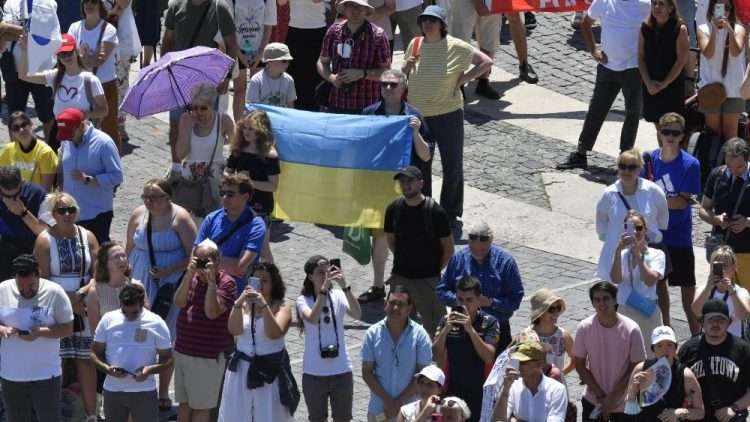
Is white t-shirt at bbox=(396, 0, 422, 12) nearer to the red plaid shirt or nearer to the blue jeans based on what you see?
the red plaid shirt

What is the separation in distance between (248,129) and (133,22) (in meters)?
3.95

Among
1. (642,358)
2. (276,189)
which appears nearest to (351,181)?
(276,189)

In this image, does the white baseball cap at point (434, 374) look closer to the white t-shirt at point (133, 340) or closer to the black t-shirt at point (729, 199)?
the white t-shirt at point (133, 340)

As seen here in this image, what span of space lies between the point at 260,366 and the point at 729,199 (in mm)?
4136

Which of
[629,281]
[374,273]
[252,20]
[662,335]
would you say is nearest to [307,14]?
[252,20]

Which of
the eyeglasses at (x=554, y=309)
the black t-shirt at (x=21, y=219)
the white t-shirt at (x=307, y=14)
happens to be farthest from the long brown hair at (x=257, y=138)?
A: the eyeglasses at (x=554, y=309)

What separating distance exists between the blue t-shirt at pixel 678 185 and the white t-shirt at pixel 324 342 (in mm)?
3110

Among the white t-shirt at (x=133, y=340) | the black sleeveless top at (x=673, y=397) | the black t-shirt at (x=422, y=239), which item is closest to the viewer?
the black sleeveless top at (x=673, y=397)

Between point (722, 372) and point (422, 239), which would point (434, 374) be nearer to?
point (722, 372)

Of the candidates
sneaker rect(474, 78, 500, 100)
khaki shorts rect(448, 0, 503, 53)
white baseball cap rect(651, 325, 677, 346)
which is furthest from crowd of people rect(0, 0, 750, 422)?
sneaker rect(474, 78, 500, 100)

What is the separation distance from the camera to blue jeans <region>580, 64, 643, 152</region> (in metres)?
20.0

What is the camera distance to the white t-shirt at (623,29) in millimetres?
19875

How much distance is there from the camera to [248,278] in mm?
15656

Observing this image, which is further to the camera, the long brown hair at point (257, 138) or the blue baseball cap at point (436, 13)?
the blue baseball cap at point (436, 13)
